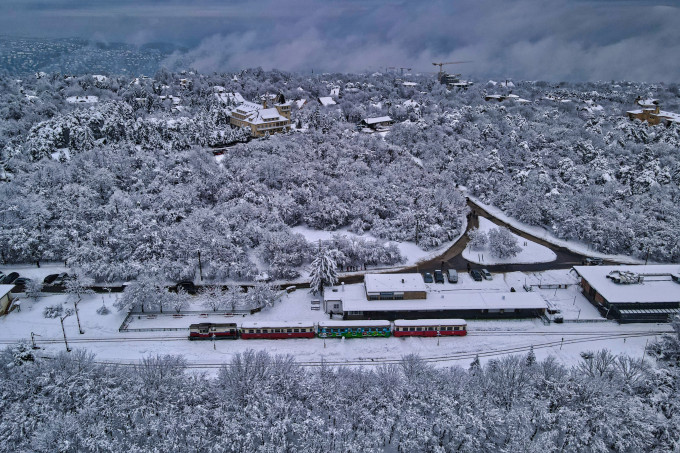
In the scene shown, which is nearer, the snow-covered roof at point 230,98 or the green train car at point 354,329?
the green train car at point 354,329

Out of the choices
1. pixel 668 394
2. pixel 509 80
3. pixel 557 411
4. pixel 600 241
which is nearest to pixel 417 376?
pixel 557 411

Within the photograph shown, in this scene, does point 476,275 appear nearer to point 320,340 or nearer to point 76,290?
point 320,340

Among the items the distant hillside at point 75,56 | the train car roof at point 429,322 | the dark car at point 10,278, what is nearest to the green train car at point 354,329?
the train car roof at point 429,322

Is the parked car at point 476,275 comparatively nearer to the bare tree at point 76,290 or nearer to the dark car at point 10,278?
the bare tree at point 76,290

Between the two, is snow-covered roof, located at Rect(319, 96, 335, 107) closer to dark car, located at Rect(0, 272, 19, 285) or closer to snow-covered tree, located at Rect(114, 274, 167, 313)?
dark car, located at Rect(0, 272, 19, 285)

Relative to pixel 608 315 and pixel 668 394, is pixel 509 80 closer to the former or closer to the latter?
pixel 608 315

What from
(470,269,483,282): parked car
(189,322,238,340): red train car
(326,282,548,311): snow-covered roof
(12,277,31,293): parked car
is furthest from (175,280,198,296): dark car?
(470,269,483,282): parked car

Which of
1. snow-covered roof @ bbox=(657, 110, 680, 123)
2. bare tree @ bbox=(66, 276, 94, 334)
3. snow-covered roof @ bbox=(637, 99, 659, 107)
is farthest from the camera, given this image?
snow-covered roof @ bbox=(637, 99, 659, 107)

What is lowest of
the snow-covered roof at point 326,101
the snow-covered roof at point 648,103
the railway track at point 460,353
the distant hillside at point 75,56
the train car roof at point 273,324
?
the railway track at point 460,353
